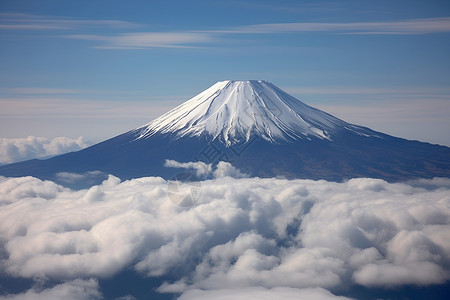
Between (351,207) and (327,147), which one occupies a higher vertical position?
(327,147)

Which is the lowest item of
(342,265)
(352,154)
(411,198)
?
(342,265)

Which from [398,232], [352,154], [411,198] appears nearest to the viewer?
[411,198]

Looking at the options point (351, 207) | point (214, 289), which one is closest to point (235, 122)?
point (351, 207)

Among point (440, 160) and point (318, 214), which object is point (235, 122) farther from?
point (440, 160)

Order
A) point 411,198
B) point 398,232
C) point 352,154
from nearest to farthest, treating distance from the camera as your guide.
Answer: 1. point 411,198
2. point 398,232
3. point 352,154

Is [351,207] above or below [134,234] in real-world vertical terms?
above

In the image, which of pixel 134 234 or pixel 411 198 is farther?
pixel 134 234

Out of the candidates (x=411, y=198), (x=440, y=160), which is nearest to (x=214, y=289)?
(x=411, y=198)

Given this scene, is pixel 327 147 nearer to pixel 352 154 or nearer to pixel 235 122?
pixel 352 154

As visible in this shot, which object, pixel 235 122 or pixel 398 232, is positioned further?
pixel 235 122
